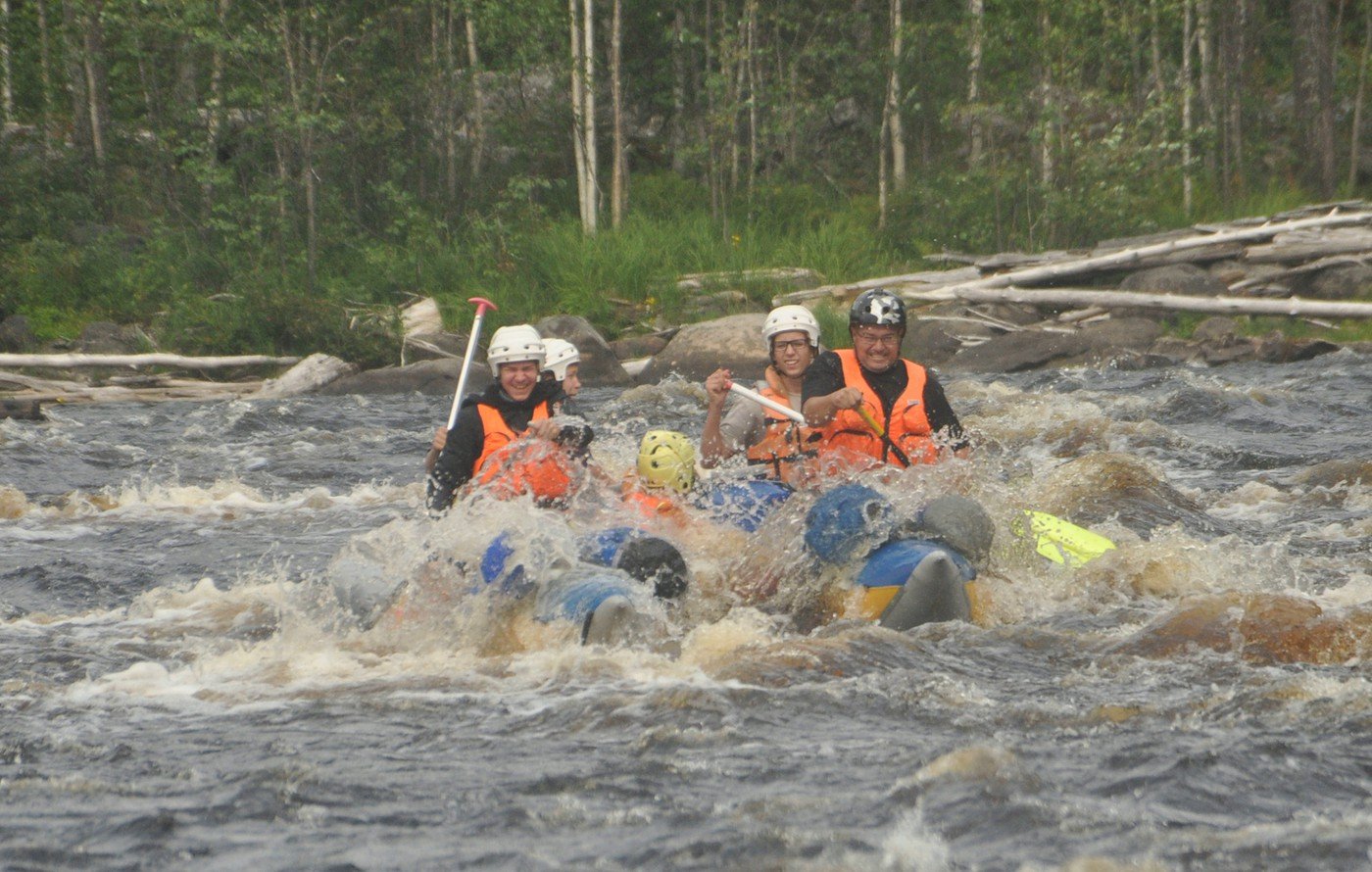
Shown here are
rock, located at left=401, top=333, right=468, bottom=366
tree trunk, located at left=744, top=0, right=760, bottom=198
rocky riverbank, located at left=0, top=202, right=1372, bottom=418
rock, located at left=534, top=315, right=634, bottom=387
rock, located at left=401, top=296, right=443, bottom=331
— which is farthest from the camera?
tree trunk, located at left=744, top=0, right=760, bottom=198

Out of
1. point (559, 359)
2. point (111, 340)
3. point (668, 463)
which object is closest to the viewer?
point (668, 463)

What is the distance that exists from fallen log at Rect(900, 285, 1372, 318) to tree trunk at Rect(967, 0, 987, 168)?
13.0 feet

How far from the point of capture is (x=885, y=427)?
7.04 metres

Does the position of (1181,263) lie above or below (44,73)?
below

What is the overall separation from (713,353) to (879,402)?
9927 mm

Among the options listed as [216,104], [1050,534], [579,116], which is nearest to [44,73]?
[216,104]

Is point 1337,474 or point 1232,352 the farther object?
point 1232,352

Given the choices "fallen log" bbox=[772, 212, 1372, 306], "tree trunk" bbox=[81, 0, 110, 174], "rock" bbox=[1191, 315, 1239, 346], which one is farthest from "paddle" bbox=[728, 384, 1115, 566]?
"tree trunk" bbox=[81, 0, 110, 174]

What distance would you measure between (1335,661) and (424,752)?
3015 mm

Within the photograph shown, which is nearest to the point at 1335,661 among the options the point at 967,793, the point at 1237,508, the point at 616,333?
the point at 967,793

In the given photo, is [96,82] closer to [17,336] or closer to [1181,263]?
[17,336]

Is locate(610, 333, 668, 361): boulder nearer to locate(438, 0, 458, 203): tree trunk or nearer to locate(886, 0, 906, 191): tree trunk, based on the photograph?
locate(438, 0, 458, 203): tree trunk

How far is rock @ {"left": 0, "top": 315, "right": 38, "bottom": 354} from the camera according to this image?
18.9 meters

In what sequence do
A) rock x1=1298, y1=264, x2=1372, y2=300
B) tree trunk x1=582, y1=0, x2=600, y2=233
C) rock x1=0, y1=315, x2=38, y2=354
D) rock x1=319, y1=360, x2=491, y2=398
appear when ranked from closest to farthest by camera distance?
1. rock x1=319, y1=360, x2=491, y2=398
2. rock x1=1298, y1=264, x2=1372, y2=300
3. rock x1=0, y1=315, x2=38, y2=354
4. tree trunk x1=582, y1=0, x2=600, y2=233
